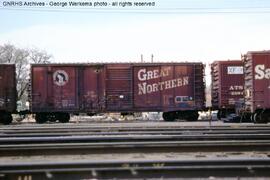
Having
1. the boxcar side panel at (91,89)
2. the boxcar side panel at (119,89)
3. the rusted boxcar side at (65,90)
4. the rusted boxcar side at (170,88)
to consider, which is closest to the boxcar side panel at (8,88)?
the rusted boxcar side at (65,90)

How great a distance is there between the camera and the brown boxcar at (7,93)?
26875 mm

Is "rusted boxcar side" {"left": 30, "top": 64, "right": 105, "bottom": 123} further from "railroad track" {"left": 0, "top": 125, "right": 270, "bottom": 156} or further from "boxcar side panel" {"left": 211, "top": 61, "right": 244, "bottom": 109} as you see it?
"railroad track" {"left": 0, "top": 125, "right": 270, "bottom": 156}

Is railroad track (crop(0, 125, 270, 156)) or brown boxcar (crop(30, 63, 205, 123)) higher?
brown boxcar (crop(30, 63, 205, 123))

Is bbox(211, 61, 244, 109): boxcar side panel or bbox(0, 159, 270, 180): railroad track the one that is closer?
bbox(0, 159, 270, 180): railroad track

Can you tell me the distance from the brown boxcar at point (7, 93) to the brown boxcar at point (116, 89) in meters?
1.18

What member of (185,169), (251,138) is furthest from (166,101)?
(185,169)

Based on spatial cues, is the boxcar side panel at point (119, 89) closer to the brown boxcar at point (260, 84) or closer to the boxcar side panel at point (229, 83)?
the boxcar side panel at point (229, 83)

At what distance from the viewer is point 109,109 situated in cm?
2717

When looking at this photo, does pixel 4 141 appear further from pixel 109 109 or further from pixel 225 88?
pixel 225 88

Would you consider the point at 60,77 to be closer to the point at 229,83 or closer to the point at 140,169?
the point at 229,83

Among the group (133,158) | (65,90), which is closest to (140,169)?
(133,158)

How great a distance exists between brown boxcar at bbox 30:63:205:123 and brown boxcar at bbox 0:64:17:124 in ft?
3.86

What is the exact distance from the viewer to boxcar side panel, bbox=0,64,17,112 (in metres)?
27.0

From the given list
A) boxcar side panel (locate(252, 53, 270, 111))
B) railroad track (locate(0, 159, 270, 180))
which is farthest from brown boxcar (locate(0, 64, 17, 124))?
railroad track (locate(0, 159, 270, 180))
